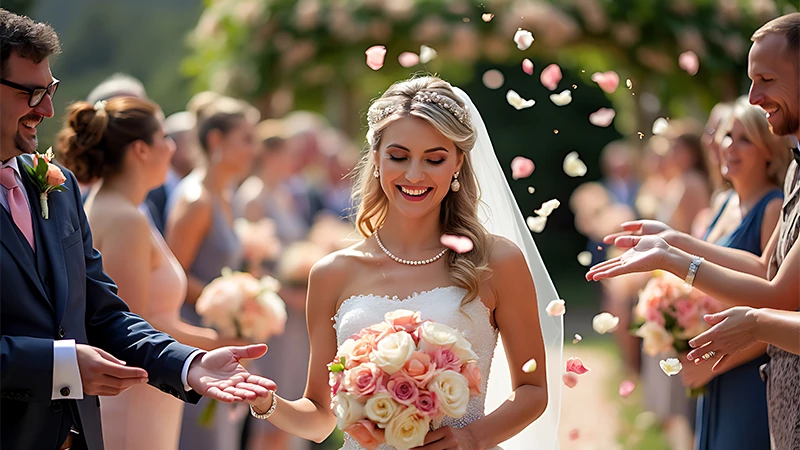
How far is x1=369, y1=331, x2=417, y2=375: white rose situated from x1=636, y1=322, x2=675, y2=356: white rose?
2.77 metres

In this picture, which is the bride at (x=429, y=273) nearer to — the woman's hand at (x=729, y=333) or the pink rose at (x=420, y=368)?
the pink rose at (x=420, y=368)

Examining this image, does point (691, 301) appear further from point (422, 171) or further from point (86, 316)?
point (86, 316)

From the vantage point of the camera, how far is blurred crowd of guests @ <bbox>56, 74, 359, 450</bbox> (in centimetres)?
514

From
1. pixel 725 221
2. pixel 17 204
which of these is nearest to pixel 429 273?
pixel 17 204

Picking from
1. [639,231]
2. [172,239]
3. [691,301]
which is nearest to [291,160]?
[172,239]

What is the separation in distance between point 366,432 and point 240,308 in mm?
3140

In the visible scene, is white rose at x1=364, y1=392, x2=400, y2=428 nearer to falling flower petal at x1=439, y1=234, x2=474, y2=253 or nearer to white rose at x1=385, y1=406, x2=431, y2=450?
white rose at x1=385, y1=406, x2=431, y2=450

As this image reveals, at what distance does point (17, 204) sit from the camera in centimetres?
→ 341

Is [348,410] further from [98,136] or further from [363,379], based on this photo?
[98,136]

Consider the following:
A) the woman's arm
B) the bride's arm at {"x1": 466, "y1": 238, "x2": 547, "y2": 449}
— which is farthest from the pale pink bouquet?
the bride's arm at {"x1": 466, "y1": 238, "x2": 547, "y2": 449}

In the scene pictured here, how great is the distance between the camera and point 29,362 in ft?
10.5

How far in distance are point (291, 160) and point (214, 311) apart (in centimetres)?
330

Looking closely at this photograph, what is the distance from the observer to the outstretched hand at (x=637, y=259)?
398 cm

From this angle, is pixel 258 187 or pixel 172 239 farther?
pixel 258 187
